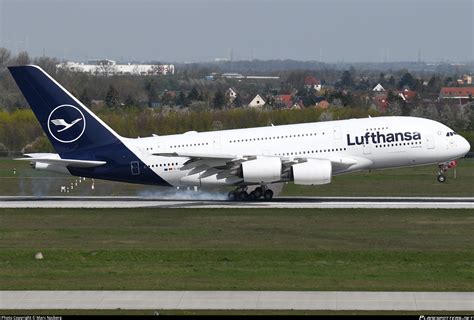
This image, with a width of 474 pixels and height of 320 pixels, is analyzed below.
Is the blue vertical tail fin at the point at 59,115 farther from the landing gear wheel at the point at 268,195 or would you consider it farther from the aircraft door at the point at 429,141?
the aircraft door at the point at 429,141

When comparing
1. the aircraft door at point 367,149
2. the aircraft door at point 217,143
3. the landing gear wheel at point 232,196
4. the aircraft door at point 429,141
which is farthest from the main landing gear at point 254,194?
the aircraft door at point 429,141

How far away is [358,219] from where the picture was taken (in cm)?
4869

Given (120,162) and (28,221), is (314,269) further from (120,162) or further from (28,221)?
(120,162)

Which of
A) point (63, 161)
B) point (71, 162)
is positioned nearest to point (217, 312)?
point (63, 161)

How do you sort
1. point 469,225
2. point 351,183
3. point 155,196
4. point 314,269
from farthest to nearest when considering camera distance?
1. point 351,183
2. point 155,196
3. point 469,225
4. point 314,269

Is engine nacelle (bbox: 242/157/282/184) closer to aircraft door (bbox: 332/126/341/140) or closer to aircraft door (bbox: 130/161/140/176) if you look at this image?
aircraft door (bbox: 332/126/341/140)

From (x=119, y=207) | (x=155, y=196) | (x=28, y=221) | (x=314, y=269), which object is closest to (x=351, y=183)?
(x=155, y=196)

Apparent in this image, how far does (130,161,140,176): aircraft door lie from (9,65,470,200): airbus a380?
0.05 m

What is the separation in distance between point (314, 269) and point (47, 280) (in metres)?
7.98

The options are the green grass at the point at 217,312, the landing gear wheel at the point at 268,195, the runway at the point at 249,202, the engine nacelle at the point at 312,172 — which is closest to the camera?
the green grass at the point at 217,312

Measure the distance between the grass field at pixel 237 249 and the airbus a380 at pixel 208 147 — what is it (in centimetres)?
454

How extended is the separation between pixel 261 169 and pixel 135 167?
666 cm

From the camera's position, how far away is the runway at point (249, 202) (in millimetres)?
55000

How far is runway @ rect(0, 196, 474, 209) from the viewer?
5500 cm
